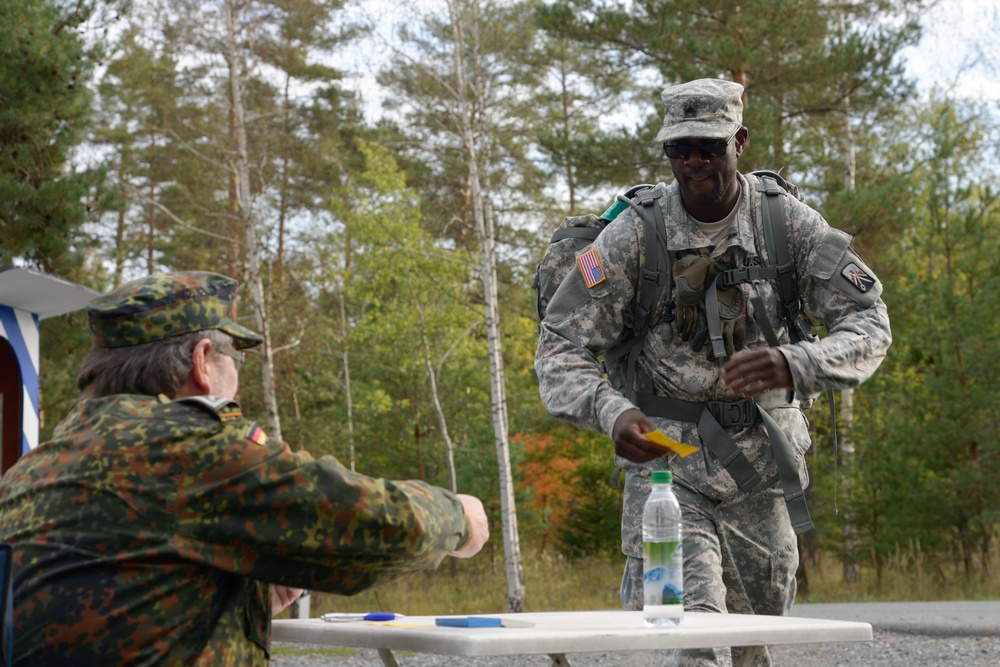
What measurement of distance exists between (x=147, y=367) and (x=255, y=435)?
0.31m

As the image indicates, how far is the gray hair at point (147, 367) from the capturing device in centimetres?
279

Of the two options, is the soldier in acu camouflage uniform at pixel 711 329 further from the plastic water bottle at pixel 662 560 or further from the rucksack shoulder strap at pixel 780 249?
the plastic water bottle at pixel 662 560

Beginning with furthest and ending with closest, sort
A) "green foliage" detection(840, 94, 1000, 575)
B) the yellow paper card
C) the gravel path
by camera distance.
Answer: "green foliage" detection(840, 94, 1000, 575) → the gravel path → the yellow paper card

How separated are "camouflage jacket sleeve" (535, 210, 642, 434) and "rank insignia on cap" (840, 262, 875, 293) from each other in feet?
2.40

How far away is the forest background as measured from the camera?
56.6ft

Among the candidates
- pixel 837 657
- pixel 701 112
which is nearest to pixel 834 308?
pixel 701 112

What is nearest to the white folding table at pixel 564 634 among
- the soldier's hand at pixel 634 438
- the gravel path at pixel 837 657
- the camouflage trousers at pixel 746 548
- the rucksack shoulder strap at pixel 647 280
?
the soldier's hand at pixel 634 438

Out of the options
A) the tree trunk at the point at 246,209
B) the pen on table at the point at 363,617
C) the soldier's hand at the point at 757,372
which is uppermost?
the tree trunk at the point at 246,209

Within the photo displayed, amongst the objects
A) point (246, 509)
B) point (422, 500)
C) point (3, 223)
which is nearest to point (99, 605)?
point (246, 509)

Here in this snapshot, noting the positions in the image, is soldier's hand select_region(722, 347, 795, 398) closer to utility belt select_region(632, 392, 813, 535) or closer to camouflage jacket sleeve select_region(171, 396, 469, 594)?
utility belt select_region(632, 392, 813, 535)

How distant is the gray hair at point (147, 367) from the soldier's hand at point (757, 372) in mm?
1896

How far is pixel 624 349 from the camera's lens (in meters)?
4.80

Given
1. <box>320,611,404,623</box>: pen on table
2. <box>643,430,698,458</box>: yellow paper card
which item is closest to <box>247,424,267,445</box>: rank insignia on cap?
<box>320,611,404,623</box>: pen on table

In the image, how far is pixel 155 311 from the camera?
9.05 feet
